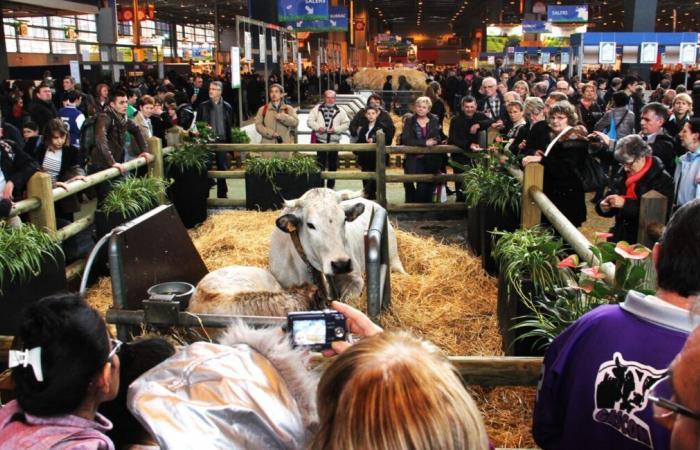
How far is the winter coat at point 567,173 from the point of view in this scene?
585cm

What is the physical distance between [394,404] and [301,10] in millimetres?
18838

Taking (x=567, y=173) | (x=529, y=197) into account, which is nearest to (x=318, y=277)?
(x=529, y=197)

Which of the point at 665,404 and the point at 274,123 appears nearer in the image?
the point at 665,404

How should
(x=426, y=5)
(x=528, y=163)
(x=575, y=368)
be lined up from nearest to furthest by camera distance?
(x=575, y=368) → (x=528, y=163) → (x=426, y=5)

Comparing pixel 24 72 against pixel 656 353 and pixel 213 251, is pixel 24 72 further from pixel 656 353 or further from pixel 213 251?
pixel 656 353

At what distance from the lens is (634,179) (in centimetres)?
499

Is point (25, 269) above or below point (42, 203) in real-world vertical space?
below

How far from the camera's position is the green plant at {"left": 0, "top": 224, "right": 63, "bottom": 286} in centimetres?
463

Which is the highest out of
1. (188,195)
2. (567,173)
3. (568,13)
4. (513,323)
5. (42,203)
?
(568,13)

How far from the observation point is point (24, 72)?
23.7 metres

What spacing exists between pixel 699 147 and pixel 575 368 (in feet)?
14.9

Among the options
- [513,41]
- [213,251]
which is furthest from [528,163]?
[513,41]

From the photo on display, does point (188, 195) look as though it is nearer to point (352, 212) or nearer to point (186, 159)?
point (186, 159)

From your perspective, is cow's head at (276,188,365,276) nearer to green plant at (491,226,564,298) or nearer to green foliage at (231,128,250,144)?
green plant at (491,226,564,298)
